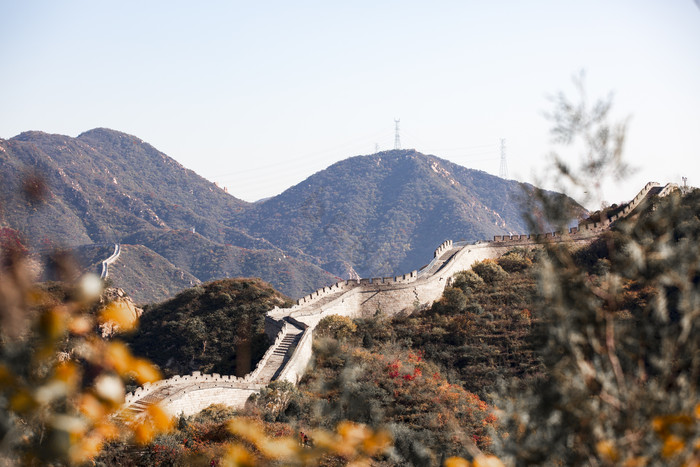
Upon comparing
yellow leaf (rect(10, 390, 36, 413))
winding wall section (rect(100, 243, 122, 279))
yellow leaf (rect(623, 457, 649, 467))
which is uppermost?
winding wall section (rect(100, 243, 122, 279))

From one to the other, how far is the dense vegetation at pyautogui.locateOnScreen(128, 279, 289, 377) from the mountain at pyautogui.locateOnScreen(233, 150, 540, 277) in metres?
66.0

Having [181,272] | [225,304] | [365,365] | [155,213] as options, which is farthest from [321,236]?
[365,365]

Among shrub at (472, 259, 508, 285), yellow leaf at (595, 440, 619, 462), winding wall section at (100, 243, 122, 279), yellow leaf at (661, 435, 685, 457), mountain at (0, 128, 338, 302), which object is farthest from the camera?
mountain at (0, 128, 338, 302)

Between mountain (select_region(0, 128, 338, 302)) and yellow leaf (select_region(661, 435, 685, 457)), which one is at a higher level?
mountain (select_region(0, 128, 338, 302))

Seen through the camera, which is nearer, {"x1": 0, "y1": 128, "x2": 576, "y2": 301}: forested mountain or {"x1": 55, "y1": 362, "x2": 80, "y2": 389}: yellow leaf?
{"x1": 55, "y1": 362, "x2": 80, "y2": 389}: yellow leaf

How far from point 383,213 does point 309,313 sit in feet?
321

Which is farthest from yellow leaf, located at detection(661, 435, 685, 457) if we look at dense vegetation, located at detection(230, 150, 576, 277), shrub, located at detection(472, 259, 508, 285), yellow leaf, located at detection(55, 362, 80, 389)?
dense vegetation, located at detection(230, 150, 576, 277)

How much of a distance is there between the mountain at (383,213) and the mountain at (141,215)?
10.8 meters

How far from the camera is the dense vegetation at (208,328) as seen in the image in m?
34.3

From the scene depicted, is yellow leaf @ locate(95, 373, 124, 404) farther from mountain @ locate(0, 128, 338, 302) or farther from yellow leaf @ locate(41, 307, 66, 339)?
mountain @ locate(0, 128, 338, 302)

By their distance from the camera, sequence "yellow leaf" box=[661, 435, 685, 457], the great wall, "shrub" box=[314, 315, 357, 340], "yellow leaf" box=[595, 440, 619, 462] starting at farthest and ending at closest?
"shrub" box=[314, 315, 357, 340]
the great wall
"yellow leaf" box=[595, 440, 619, 462]
"yellow leaf" box=[661, 435, 685, 457]

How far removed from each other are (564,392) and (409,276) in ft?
105

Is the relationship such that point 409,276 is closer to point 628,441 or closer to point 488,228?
point 628,441

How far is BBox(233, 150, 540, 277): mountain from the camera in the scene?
116 metres
